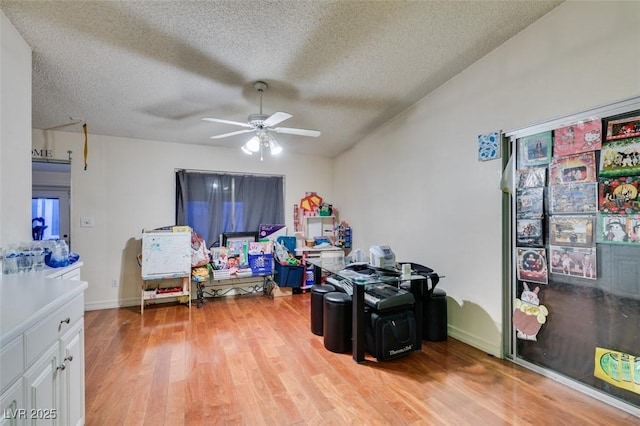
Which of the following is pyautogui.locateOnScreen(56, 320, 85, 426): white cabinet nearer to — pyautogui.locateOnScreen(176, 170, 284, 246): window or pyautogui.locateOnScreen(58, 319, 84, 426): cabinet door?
pyautogui.locateOnScreen(58, 319, 84, 426): cabinet door

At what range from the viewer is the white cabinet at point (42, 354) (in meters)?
0.97

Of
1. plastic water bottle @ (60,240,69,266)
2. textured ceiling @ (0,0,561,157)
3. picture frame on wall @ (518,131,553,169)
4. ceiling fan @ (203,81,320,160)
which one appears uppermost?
textured ceiling @ (0,0,561,157)

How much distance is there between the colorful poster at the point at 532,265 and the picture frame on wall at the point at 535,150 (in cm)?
71

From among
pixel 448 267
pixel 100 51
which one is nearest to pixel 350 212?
pixel 448 267

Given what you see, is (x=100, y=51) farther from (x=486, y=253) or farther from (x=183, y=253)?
(x=486, y=253)

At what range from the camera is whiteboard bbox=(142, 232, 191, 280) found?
3.74m

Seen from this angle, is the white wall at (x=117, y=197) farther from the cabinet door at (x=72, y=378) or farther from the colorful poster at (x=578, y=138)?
the colorful poster at (x=578, y=138)

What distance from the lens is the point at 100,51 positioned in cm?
219

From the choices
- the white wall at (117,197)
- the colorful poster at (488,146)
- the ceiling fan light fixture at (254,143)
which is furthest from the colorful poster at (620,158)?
the white wall at (117,197)

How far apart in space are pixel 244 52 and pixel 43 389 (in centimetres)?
239

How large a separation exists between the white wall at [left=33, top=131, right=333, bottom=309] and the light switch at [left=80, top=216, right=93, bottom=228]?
45 mm

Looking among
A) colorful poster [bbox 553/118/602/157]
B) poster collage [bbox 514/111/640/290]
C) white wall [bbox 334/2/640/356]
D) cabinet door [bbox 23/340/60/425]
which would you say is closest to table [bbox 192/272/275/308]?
white wall [bbox 334/2/640/356]

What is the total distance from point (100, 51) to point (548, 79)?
11.5 ft

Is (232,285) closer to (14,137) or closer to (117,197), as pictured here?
(117,197)
